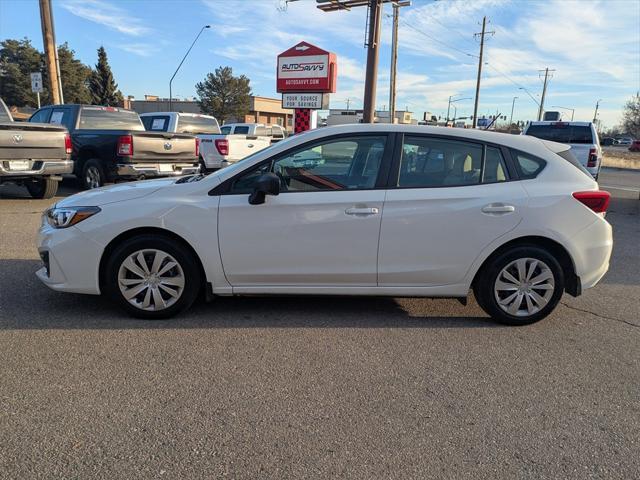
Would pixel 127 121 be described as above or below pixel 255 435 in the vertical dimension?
above

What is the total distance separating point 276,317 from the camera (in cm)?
438

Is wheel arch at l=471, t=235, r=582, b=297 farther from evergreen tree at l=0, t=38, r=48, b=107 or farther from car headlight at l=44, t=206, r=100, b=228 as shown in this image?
evergreen tree at l=0, t=38, r=48, b=107

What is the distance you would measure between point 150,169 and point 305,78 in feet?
22.4

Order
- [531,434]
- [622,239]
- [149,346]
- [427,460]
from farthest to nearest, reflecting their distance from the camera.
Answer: [622,239]
[149,346]
[531,434]
[427,460]

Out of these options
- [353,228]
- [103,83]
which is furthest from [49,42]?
[103,83]

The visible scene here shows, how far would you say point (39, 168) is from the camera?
938 centimetres

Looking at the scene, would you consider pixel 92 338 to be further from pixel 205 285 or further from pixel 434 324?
pixel 434 324

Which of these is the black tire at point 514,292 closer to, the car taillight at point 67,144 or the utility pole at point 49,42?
the car taillight at point 67,144

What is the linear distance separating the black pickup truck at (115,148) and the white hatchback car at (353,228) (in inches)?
257

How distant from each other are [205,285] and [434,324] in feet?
6.48

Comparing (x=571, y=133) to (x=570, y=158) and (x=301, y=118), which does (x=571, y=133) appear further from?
(x=570, y=158)

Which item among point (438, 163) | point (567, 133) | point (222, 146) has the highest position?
point (567, 133)

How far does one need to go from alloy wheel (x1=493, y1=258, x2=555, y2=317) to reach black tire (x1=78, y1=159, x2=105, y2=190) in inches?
363

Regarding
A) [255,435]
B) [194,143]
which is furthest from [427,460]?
[194,143]
